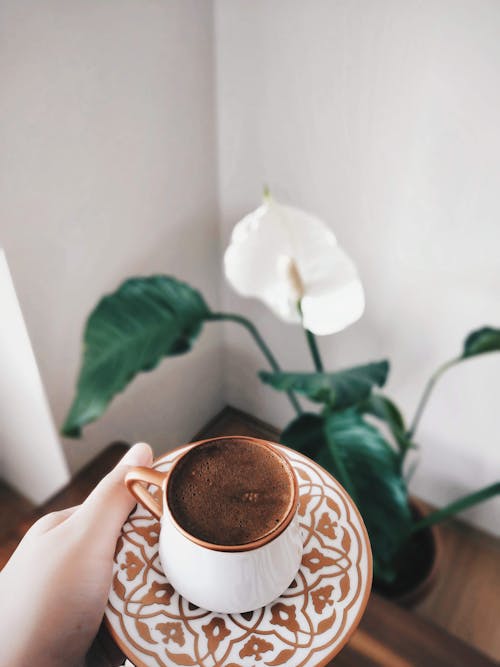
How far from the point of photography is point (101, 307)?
680 millimetres

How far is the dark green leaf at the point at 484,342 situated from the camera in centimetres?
68

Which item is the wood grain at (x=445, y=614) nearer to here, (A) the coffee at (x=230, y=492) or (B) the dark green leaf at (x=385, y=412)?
(B) the dark green leaf at (x=385, y=412)

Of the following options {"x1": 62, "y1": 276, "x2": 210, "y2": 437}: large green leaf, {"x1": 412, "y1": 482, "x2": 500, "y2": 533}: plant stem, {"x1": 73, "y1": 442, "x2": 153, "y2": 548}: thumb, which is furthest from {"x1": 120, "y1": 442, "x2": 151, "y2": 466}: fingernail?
{"x1": 412, "y1": 482, "x2": 500, "y2": 533}: plant stem

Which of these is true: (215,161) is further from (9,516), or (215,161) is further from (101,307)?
(9,516)

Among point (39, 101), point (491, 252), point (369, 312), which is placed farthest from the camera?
point (369, 312)

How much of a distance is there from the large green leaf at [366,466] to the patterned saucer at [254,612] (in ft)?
0.93

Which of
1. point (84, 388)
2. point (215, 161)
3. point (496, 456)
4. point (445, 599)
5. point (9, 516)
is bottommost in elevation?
point (445, 599)

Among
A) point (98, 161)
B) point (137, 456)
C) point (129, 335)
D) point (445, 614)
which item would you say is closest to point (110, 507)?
point (137, 456)

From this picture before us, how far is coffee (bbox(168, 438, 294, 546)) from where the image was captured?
1.14ft

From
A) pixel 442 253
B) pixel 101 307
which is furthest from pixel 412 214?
pixel 101 307

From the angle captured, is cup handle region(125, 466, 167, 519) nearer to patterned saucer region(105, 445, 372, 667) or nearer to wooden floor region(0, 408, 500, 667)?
patterned saucer region(105, 445, 372, 667)

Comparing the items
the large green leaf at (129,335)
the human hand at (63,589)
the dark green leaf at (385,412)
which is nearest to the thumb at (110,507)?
the human hand at (63,589)

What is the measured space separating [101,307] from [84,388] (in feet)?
0.40

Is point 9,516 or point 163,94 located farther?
point 9,516
